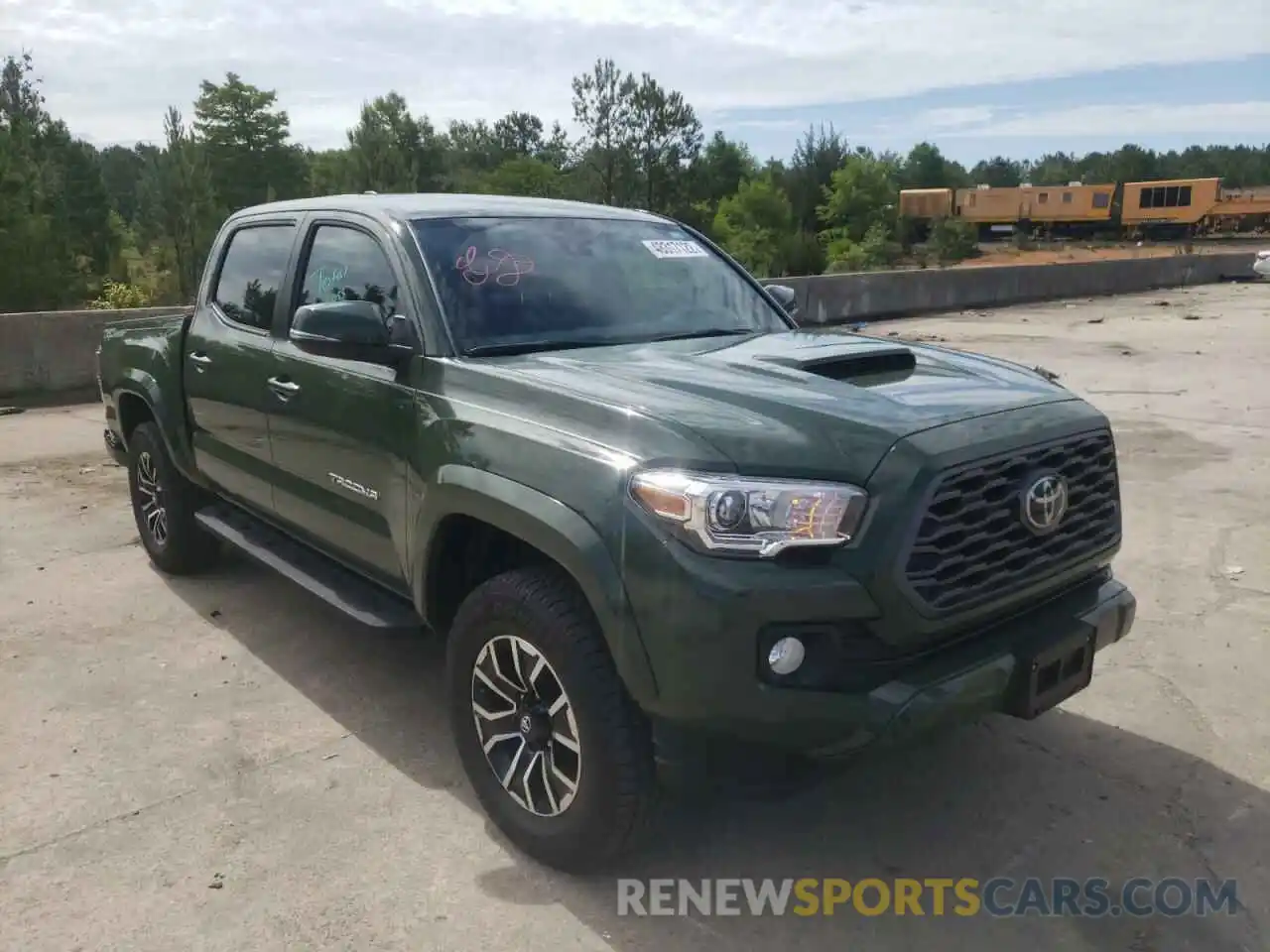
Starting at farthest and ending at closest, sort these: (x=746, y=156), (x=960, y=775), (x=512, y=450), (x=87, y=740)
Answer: (x=746, y=156), (x=87, y=740), (x=960, y=775), (x=512, y=450)

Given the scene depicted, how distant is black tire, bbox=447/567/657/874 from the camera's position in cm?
264

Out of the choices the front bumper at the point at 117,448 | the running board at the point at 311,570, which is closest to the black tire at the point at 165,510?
the front bumper at the point at 117,448

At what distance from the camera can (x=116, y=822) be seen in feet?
10.6

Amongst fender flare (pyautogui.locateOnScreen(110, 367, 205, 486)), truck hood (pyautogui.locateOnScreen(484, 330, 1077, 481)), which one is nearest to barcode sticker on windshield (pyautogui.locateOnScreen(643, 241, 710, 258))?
truck hood (pyautogui.locateOnScreen(484, 330, 1077, 481))

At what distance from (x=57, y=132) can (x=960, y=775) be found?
58310 millimetres

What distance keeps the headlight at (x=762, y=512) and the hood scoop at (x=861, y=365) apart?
0.68 metres

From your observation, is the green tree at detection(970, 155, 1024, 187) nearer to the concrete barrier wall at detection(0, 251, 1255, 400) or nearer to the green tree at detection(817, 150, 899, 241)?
the green tree at detection(817, 150, 899, 241)

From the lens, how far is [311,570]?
163 inches

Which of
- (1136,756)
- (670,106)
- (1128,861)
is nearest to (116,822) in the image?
(1128,861)

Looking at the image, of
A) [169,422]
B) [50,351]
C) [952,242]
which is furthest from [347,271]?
[952,242]

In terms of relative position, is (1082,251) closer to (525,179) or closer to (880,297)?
(525,179)

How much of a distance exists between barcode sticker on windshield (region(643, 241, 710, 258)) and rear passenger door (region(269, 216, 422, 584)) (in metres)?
1.10

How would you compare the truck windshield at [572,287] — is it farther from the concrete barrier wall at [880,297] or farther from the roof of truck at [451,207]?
the concrete barrier wall at [880,297]

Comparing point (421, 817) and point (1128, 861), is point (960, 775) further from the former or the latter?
point (421, 817)
